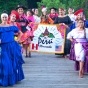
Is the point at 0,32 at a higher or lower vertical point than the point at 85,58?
higher

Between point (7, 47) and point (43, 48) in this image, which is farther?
point (43, 48)

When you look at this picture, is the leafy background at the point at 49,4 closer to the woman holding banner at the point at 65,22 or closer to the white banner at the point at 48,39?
the white banner at the point at 48,39

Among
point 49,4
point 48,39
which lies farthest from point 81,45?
point 49,4

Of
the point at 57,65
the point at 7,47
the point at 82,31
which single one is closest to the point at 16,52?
the point at 7,47

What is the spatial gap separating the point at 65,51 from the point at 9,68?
4.62 m

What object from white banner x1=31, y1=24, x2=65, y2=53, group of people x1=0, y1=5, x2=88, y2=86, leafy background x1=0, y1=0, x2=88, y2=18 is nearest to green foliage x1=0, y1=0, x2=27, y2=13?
leafy background x1=0, y1=0, x2=88, y2=18

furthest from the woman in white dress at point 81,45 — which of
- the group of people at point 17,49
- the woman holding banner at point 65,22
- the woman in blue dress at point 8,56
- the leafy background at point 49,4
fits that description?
the leafy background at point 49,4

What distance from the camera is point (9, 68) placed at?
7805mm

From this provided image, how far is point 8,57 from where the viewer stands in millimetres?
7859

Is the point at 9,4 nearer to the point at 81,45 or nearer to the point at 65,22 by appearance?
the point at 65,22

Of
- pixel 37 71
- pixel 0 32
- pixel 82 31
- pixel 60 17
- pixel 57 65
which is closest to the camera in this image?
pixel 0 32

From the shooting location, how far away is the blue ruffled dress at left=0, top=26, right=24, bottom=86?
7.77m

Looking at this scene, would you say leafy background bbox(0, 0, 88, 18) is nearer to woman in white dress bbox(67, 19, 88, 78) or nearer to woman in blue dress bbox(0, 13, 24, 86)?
woman in white dress bbox(67, 19, 88, 78)

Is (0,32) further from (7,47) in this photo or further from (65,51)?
(65,51)
